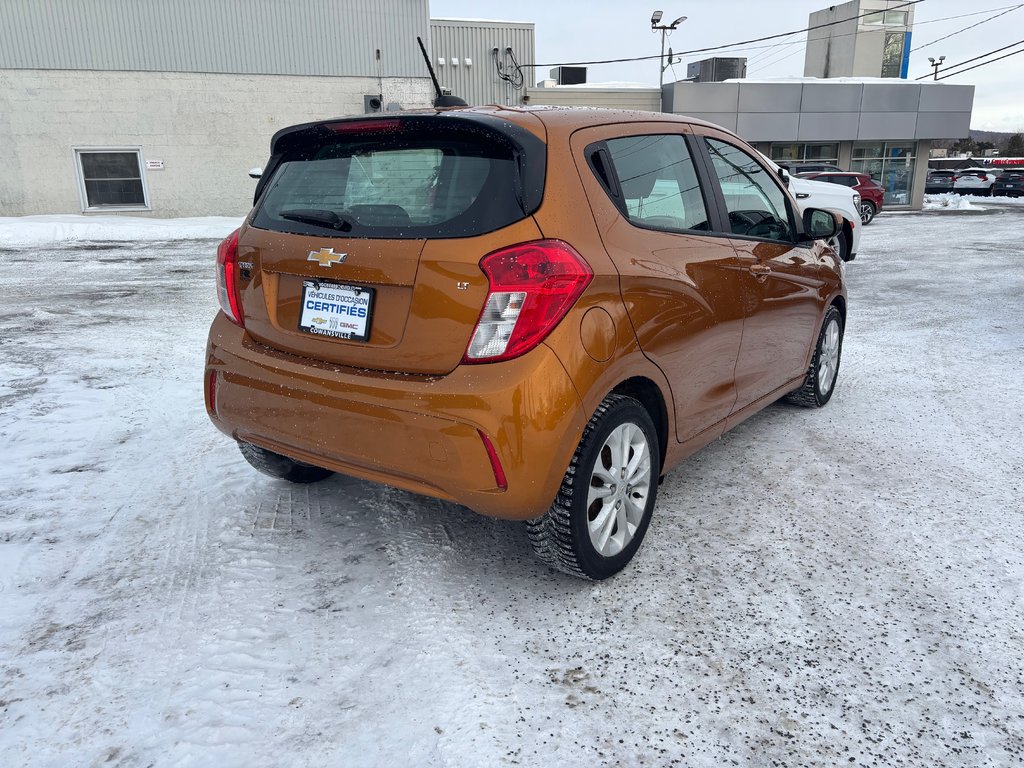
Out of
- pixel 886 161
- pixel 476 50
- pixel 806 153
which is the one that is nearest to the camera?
pixel 476 50

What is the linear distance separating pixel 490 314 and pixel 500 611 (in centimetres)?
111

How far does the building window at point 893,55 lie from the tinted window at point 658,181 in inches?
1715

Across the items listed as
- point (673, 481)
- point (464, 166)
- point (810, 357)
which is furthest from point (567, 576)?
point (810, 357)

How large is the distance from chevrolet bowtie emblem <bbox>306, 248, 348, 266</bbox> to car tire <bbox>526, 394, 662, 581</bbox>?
3.49 ft

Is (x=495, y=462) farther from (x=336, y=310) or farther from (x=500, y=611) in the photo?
(x=336, y=310)

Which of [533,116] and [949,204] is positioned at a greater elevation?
[533,116]

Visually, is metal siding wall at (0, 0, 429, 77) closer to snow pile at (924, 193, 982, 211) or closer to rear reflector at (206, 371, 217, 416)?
rear reflector at (206, 371, 217, 416)

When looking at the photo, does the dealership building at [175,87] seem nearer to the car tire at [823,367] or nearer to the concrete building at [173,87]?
the concrete building at [173,87]

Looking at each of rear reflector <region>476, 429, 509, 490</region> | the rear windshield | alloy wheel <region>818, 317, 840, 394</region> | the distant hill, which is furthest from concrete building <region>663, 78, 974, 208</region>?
the distant hill

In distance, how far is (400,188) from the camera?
273 cm

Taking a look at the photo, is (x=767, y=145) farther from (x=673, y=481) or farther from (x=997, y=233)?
(x=673, y=481)

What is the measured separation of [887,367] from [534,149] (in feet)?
14.9

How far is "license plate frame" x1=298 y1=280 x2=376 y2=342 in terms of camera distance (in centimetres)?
265

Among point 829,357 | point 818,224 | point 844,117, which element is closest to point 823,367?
point 829,357
